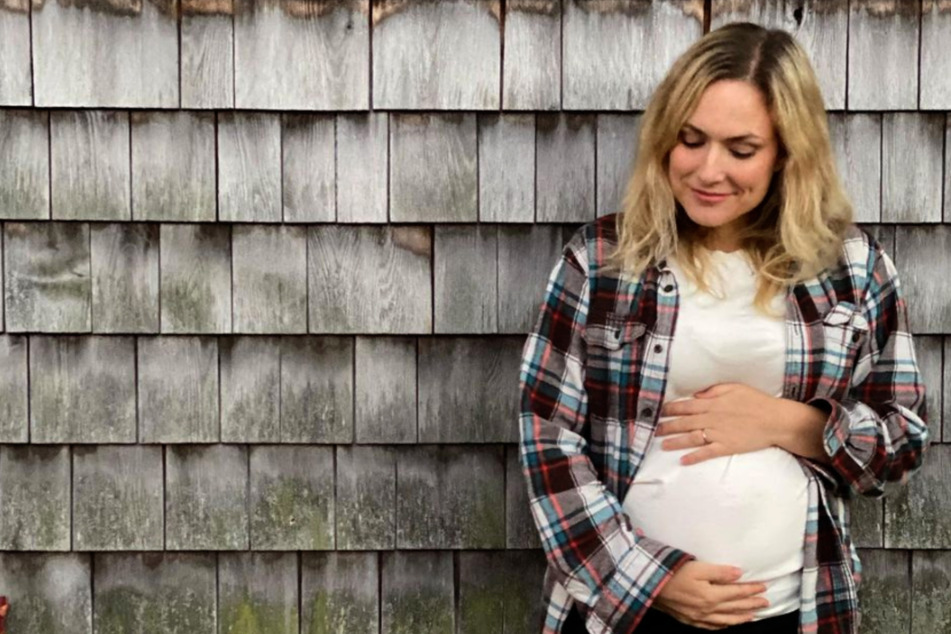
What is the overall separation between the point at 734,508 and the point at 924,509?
0.84 m

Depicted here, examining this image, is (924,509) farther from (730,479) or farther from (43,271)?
(43,271)

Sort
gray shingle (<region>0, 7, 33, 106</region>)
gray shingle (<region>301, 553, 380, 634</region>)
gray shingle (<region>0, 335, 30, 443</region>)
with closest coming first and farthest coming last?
gray shingle (<region>0, 7, 33, 106</region>)
gray shingle (<region>0, 335, 30, 443</region>)
gray shingle (<region>301, 553, 380, 634</region>)

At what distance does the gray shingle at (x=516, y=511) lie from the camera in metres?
2.74

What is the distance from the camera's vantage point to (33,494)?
2699 millimetres

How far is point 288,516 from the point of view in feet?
8.96

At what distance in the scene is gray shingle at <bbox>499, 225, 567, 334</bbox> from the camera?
267cm

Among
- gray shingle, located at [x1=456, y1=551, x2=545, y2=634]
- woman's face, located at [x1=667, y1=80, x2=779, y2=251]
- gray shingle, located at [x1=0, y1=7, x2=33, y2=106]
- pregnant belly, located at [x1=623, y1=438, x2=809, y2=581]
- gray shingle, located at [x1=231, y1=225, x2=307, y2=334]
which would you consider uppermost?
gray shingle, located at [x1=0, y1=7, x2=33, y2=106]

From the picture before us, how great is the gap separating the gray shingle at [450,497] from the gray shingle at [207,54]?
2.95ft

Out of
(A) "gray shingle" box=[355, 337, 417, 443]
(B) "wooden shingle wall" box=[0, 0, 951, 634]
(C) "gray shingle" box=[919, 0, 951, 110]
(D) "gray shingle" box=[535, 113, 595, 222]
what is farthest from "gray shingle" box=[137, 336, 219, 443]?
(C) "gray shingle" box=[919, 0, 951, 110]

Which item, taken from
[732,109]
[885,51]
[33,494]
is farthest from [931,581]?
[33,494]

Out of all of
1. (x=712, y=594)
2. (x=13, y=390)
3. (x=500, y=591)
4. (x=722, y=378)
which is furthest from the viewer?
(x=500, y=591)

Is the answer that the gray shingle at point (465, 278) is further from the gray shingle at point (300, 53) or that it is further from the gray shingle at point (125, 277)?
the gray shingle at point (125, 277)

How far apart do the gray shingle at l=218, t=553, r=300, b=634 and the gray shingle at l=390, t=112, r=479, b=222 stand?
0.86 m

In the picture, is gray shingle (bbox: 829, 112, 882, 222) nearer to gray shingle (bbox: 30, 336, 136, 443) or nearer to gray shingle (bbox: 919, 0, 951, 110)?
gray shingle (bbox: 919, 0, 951, 110)
